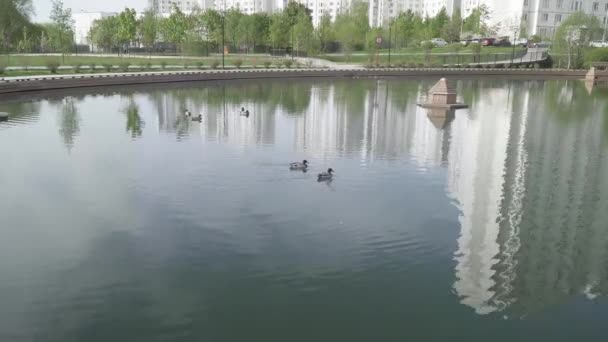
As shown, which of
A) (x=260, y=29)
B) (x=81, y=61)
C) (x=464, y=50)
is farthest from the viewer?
(x=260, y=29)

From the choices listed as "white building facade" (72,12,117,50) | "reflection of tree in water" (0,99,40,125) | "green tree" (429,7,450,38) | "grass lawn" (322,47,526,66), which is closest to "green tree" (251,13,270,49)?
"grass lawn" (322,47,526,66)

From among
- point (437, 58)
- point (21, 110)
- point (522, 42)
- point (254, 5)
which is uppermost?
point (254, 5)

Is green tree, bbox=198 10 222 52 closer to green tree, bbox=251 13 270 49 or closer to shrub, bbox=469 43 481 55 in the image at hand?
green tree, bbox=251 13 270 49

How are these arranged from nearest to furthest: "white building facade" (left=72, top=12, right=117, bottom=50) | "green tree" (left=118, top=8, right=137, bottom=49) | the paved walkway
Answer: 1. the paved walkway
2. "green tree" (left=118, top=8, right=137, bottom=49)
3. "white building facade" (left=72, top=12, right=117, bottom=50)

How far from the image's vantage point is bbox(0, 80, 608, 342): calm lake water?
9609mm

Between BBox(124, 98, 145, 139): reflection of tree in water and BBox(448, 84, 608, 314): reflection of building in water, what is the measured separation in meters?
14.5

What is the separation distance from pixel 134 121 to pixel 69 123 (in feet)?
10.5

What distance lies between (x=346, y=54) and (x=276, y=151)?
245 feet

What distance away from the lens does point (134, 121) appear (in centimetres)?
3042

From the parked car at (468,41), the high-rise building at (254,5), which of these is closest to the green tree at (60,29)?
the parked car at (468,41)

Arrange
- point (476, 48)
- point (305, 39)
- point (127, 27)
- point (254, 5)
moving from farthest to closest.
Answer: point (254, 5) → point (476, 48) → point (305, 39) → point (127, 27)

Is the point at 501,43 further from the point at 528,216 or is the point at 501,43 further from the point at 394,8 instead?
the point at 528,216

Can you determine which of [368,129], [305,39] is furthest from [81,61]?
[368,129]

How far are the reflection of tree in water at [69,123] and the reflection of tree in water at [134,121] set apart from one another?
98.4 inches
